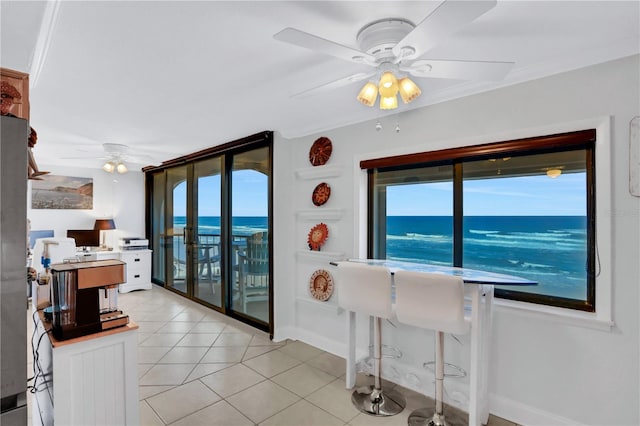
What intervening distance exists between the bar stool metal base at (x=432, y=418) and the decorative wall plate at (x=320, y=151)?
7.77ft

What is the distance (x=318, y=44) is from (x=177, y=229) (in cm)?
515

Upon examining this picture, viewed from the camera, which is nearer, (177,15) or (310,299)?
(177,15)

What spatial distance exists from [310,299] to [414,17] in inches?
112

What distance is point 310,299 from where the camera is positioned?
3.62m

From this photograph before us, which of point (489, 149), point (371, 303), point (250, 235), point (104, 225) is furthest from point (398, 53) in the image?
point (104, 225)

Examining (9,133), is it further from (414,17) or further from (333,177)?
(333,177)

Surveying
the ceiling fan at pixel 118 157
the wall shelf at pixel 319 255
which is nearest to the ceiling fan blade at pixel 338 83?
the wall shelf at pixel 319 255

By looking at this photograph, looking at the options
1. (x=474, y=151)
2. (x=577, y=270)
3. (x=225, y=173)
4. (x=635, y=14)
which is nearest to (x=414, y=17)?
(x=635, y=14)

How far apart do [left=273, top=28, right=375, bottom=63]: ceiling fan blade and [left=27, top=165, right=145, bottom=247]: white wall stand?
5.87 m

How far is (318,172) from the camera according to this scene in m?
3.50

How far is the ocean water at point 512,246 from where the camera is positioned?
220 centimetres

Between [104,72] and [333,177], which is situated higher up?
[104,72]

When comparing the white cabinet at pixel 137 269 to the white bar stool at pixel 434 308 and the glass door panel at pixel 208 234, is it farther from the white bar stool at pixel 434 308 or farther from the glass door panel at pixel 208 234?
the white bar stool at pixel 434 308

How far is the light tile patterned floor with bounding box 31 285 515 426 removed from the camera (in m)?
2.30
